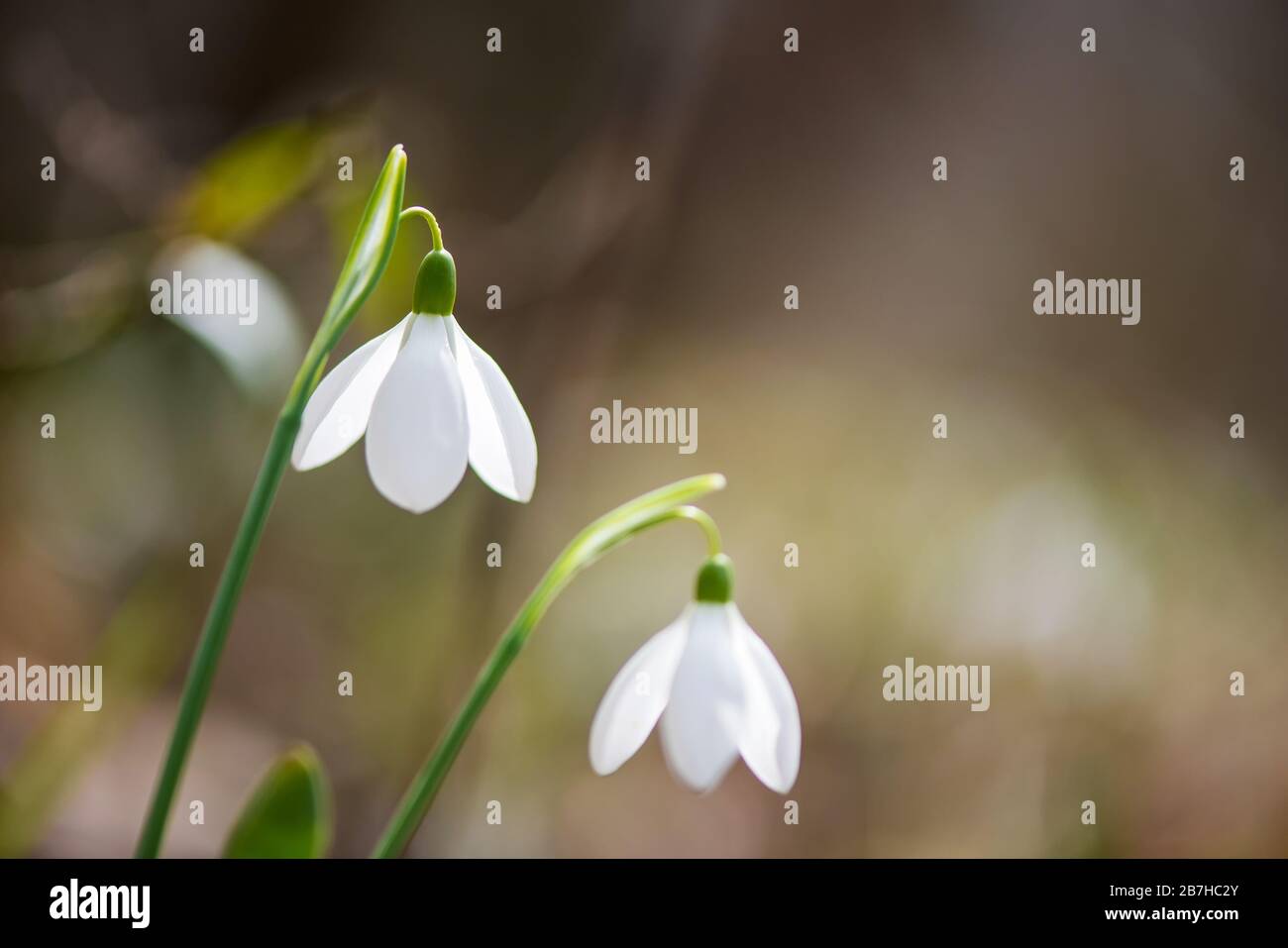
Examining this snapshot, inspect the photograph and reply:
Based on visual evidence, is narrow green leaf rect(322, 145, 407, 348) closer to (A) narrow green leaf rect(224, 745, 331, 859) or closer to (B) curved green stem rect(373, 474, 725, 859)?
(B) curved green stem rect(373, 474, 725, 859)

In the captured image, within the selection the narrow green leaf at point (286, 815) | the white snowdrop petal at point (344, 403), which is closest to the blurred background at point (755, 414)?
the narrow green leaf at point (286, 815)

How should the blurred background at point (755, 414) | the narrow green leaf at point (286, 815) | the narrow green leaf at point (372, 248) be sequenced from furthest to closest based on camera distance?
the blurred background at point (755, 414)
the narrow green leaf at point (286, 815)
the narrow green leaf at point (372, 248)

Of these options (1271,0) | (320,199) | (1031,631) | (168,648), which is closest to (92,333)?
(320,199)

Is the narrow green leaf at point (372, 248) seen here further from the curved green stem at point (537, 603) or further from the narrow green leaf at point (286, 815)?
the narrow green leaf at point (286, 815)

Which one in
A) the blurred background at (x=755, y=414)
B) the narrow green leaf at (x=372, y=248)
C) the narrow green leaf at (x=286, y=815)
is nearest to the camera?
the narrow green leaf at (x=372, y=248)

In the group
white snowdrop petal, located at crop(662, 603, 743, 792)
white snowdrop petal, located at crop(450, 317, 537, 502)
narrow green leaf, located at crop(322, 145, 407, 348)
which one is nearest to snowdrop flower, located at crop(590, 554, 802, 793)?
white snowdrop petal, located at crop(662, 603, 743, 792)

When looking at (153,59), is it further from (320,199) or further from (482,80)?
(320,199)
